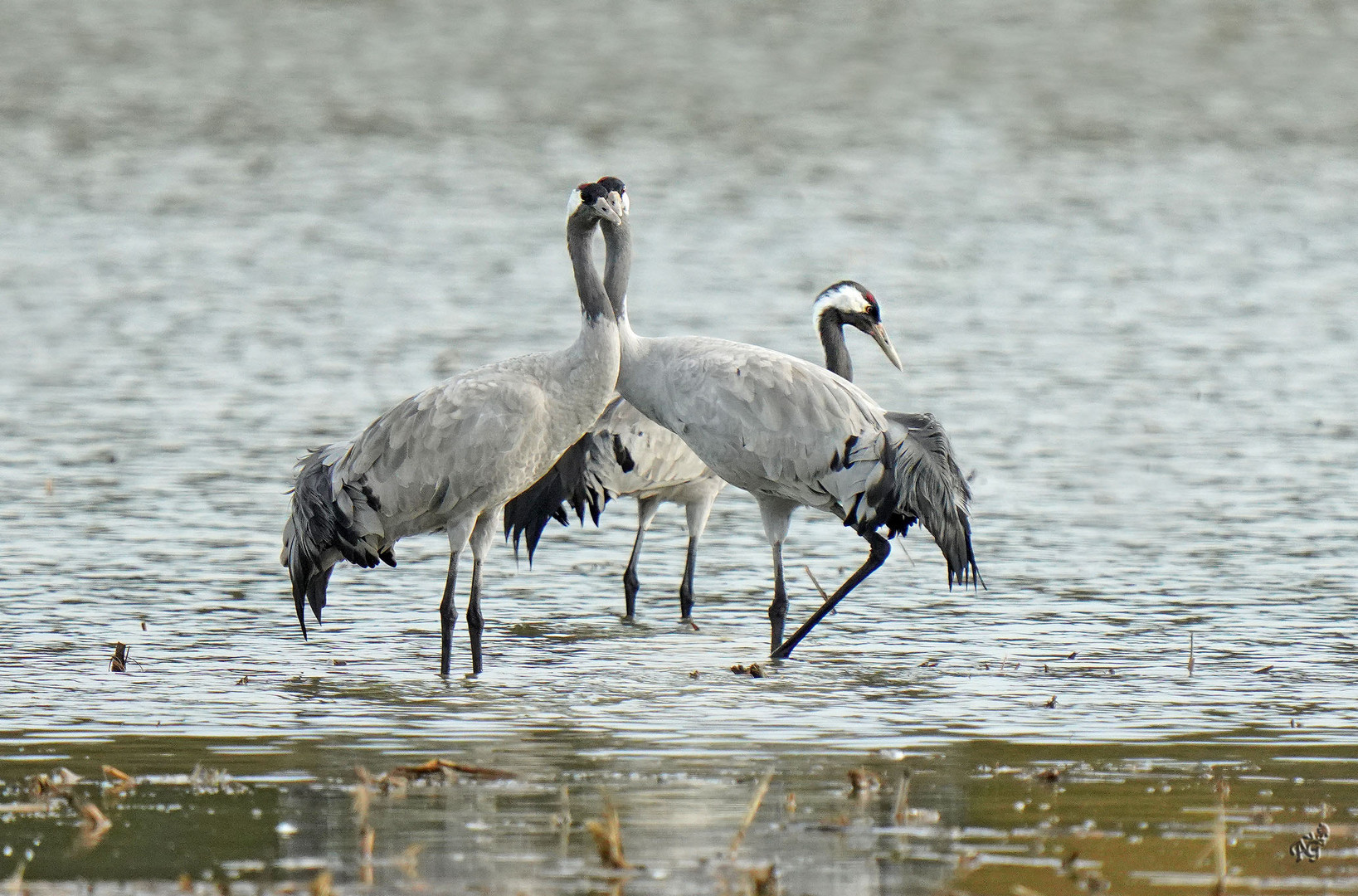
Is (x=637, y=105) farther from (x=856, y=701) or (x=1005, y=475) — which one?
(x=856, y=701)

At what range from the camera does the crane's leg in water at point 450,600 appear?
26.9ft

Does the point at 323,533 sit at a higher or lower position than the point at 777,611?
higher

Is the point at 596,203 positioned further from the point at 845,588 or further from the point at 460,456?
the point at 845,588

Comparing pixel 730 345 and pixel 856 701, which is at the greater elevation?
pixel 730 345

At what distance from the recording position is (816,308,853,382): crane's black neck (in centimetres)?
983

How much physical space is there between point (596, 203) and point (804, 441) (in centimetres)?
112

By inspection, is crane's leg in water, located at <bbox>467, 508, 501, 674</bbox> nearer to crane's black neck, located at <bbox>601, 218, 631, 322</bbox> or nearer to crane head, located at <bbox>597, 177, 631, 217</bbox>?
crane's black neck, located at <bbox>601, 218, 631, 322</bbox>

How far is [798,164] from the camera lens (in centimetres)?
2539

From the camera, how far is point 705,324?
54.4ft

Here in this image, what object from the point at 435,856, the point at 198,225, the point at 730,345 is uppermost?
the point at 198,225

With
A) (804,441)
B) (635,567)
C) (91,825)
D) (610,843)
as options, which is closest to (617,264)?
(804,441)

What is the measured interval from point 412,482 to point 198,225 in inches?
526

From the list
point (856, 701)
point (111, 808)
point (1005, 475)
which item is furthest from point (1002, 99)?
point (111, 808)

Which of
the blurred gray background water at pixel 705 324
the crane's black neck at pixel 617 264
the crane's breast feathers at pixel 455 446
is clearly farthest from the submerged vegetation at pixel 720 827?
the crane's black neck at pixel 617 264
